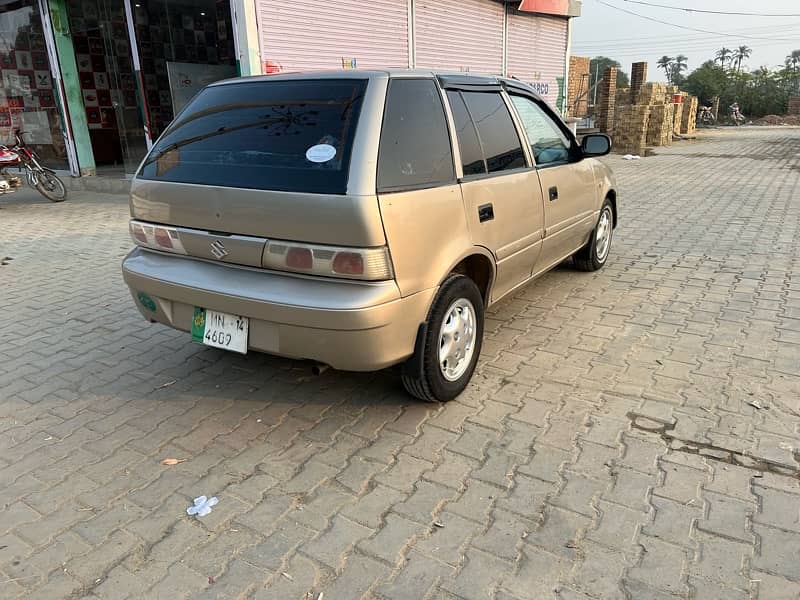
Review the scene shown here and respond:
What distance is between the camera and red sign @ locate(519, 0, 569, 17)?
54.1 ft

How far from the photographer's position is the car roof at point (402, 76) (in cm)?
306

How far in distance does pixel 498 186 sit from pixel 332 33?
28.4 feet

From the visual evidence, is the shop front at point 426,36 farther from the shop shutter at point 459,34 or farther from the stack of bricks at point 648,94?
the stack of bricks at point 648,94

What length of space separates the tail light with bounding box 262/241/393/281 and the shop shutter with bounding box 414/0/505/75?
10865mm

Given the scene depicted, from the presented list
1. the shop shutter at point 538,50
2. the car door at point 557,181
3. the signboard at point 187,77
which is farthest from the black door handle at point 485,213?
the shop shutter at point 538,50

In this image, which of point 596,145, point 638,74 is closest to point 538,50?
point 638,74

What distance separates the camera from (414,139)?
3064 millimetres

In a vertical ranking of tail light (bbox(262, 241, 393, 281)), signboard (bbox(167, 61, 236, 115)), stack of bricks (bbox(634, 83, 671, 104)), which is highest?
signboard (bbox(167, 61, 236, 115))

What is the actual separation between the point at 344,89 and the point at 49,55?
11.4m

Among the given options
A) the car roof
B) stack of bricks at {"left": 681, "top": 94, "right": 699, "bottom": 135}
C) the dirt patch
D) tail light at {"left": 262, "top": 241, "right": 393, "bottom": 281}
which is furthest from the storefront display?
the dirt patch

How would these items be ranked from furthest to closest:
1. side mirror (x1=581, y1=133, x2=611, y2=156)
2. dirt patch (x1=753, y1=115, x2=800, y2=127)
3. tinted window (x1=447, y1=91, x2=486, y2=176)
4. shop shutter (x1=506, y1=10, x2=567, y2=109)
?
dirt patch (x1=753, y1=115, x2=800, y2=127) < shop shutter (x1=506, y1=10, x2=567, y2=109) < side mirror (x1=581, y1=133, x2=611, y2=156) < tinted window (x1=447, y1=91, x2=486, y2=176)

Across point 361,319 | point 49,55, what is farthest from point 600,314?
point 49,55

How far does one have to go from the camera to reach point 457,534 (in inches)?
95.1

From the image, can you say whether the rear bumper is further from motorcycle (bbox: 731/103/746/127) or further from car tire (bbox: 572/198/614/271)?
motorcycle (bbox: 731/103/746/127)
